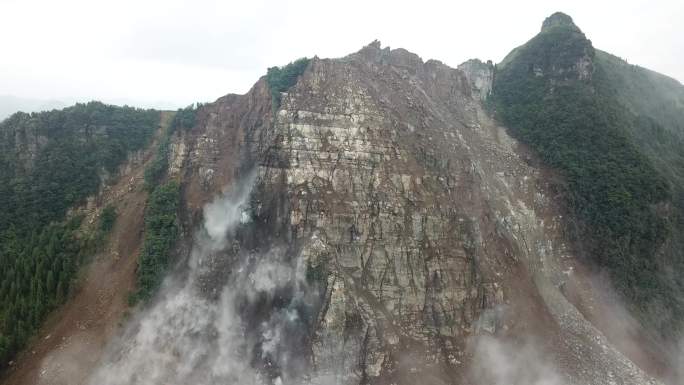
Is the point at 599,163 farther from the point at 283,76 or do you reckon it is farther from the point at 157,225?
the point at 157,225

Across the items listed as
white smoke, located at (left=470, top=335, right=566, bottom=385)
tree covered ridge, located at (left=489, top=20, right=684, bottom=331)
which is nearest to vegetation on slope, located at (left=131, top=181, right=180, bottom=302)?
white smoke, located at (left=470, top=335, right=566, bottom=385)

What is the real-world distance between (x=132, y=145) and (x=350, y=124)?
80.9 ft

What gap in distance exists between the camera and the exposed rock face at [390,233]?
107 ft

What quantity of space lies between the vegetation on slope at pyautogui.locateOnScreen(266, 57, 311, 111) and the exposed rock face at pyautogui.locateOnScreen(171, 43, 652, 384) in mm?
1282

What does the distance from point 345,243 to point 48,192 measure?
96.6 ft

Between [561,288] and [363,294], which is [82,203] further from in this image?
[561,288]

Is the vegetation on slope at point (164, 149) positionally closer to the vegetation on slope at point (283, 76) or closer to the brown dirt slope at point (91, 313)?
the brown dirt slope at point (91, 313)

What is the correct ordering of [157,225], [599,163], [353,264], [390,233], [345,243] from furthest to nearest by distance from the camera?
1. [599,163]
2. [157,225]
3. [390,233]
4. [345,243]
5. [353,264]

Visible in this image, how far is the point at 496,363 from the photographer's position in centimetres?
3319

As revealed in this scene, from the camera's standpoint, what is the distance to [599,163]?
4512 cm

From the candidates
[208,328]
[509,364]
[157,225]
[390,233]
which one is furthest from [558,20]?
[208,328]

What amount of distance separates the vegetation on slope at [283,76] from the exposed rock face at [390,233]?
1.28 m

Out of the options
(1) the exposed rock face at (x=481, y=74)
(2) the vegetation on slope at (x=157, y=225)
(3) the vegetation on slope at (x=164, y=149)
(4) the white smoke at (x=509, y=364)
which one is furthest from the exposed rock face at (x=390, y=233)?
(1) the exposed rock face at (x=481, y=74)

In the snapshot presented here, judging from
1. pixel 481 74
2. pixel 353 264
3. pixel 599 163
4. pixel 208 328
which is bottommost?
pixel 208 328
